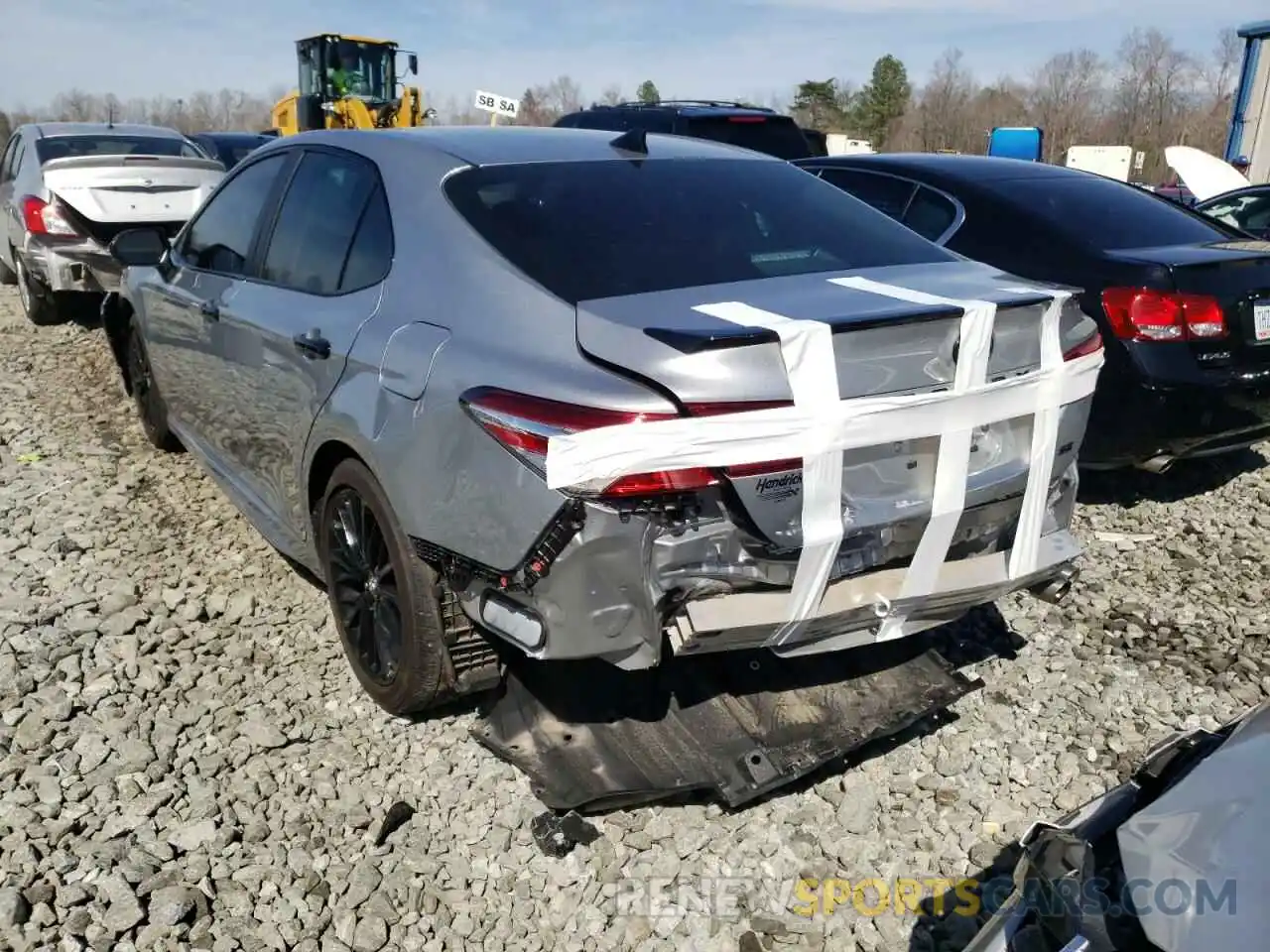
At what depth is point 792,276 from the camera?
2795 millimetres

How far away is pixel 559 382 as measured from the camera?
2.32m

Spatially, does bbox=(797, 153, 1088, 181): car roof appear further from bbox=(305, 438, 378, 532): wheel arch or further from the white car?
the white car

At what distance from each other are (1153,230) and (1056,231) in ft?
1.80

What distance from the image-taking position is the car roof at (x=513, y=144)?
311 centimetres

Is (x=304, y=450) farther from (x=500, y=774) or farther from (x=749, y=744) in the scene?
(x=749, y=744)

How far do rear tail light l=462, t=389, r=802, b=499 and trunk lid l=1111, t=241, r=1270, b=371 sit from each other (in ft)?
10.1

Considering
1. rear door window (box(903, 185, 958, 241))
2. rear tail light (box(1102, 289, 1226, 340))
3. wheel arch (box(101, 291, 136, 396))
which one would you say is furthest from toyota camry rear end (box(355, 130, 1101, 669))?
wheel arch (box(101, 291, 136, 396))

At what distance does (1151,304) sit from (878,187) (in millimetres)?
1772

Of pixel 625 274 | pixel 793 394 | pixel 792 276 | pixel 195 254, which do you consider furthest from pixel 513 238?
pixel 195 254

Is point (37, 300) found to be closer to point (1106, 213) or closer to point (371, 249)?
point (371, 249)

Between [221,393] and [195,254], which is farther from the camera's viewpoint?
[195,254]

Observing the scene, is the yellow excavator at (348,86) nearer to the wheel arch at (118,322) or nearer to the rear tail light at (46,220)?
the rear tail light at (46,220)

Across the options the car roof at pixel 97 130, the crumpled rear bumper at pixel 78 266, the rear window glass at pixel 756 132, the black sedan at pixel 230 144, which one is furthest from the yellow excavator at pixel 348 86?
the crumpled rear bumper at pixel 78 266

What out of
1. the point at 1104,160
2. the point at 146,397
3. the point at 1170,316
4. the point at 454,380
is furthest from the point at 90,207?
the point at 1104,160
